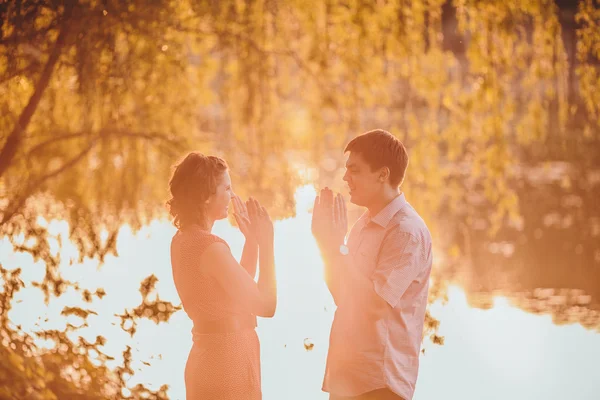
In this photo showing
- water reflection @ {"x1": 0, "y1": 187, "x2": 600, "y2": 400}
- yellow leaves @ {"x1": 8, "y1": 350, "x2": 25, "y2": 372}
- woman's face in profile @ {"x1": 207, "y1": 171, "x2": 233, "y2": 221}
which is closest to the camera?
woman's face in profile @ {"x1": 207, "y1": 171, "x2": 233, "y2": 221}

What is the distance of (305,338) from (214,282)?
120 inches

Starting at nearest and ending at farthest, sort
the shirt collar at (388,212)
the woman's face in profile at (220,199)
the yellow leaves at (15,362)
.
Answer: the shirt collar at (388,212) < the woman's face in profile at (220,199) < the yellow leaves at (15,362)

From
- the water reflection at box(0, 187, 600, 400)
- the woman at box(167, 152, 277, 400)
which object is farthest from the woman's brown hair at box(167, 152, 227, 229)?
the water reflection at box(0, 187, 600, 400)

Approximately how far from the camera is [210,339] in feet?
9.50

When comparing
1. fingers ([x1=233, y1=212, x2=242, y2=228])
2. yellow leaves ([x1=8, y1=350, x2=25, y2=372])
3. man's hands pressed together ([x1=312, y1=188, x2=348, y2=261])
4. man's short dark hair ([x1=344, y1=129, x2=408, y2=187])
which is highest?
man's short dark hair ([x1=344, y1=129, x2=408, y2=187])

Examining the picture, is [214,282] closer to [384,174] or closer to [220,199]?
[220,199]

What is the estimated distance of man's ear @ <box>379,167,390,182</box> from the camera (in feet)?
8.77

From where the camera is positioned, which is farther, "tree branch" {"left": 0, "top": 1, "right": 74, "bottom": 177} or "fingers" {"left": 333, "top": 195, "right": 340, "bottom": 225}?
"tree branch" {"left": 0, "top": 1, "right": 74, "bottom": 177}

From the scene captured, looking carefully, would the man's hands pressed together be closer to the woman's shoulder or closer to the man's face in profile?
the man's face in profile

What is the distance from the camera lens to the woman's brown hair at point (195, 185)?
2875 millimetres

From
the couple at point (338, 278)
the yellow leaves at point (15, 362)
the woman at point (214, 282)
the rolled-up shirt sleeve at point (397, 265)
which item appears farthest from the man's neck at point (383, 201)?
the yellow leaves at point (15, 362)

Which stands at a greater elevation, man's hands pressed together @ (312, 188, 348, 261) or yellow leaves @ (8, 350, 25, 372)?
man's hands pressed together @ (312, 188, 348, 261)

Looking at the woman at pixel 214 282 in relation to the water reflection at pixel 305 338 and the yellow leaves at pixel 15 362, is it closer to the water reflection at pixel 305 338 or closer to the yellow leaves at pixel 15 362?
the yellow leaves at pixel 15 362

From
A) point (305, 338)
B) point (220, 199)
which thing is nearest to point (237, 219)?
point (220, 199)
